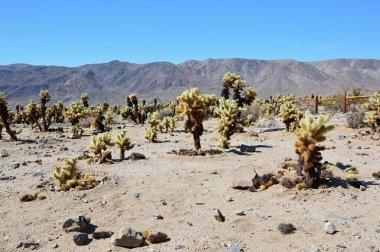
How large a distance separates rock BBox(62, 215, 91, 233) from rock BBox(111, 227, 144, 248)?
98 cm

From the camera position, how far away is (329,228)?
696 centimetres

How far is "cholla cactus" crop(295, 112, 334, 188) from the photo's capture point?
29.5 feet

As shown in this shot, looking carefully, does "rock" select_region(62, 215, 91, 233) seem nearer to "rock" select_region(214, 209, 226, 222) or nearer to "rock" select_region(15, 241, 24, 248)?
"rock" select_region(15, 241, 24, 248)

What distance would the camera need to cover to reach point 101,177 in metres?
11.5

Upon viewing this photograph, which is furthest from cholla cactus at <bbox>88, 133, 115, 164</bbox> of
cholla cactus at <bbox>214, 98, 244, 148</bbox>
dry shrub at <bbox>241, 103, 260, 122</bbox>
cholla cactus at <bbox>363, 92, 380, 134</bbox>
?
dry shrub at <bbox>241, 103, 260, 122</bbox>

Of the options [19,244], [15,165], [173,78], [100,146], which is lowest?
[19,244]

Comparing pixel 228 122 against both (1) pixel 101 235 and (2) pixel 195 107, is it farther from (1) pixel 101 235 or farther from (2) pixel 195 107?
(1) pixel 101 235

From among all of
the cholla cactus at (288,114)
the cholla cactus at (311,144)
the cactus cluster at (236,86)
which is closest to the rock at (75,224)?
the cholla cactus at (311,144)

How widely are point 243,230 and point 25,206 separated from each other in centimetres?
529

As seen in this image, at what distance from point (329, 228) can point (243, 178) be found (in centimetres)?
323

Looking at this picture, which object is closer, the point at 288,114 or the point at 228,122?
the point at 228,122

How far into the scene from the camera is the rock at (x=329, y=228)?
22.7 feet

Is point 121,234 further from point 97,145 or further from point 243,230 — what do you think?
point 97,145

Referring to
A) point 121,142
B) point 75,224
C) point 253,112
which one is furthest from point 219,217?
point 253,112
